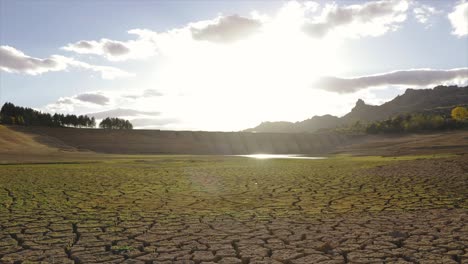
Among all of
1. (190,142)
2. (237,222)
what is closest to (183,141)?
(190,142)

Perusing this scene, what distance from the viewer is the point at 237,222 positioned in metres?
7.84

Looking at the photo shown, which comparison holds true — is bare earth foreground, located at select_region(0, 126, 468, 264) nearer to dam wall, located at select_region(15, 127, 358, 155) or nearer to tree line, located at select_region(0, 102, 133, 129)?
dam wall, located at select_region(15, 127, 358, 155)

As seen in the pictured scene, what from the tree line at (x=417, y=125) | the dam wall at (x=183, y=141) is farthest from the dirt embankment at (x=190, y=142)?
the tree line at (x=417, y=125)

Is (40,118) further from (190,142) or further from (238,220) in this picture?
(238,220)

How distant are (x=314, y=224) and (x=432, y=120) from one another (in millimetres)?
78507

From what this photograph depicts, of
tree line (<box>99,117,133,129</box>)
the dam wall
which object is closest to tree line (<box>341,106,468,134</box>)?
the dam wall

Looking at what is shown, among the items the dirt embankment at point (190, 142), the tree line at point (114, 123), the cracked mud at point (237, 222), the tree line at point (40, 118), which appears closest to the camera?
the cracked mud at point (237, 222)

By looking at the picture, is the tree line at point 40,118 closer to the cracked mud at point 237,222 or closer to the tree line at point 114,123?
the tree line at point 114,123

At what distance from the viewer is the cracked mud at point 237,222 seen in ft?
18.6

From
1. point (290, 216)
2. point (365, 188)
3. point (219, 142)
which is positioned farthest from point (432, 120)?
point (290, 216)

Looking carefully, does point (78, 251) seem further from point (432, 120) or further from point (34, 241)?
point (432, 120)

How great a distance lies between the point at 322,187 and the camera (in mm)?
13055

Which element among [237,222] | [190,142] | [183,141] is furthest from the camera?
[190,142]

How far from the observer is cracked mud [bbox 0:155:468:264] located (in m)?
5.68
